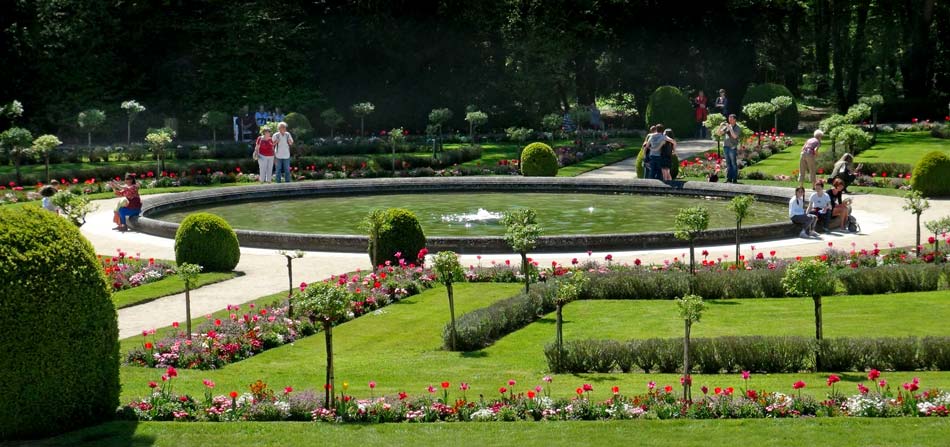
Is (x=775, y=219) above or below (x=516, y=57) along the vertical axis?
below

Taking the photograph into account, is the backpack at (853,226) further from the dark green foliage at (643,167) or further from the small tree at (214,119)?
the small tree at (214,119)

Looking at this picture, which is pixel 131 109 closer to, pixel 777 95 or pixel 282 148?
pixel 282 148

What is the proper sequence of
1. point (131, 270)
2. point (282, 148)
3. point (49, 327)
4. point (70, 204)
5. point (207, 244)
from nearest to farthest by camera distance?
point (49, 327) → point (131, 270) → point (207, 244) → point (70, 204) → point (282, 148)

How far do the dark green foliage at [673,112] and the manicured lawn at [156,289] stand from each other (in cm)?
2884

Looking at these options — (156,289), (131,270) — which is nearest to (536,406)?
(156,289)

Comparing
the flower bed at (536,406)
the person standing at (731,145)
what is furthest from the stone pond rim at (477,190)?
the flower bed at (536,406)

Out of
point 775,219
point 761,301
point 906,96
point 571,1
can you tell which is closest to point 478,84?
point 571,1

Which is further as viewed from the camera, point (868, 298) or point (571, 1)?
point (571, 1)

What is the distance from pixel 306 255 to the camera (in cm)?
2244

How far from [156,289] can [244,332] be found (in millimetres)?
4372

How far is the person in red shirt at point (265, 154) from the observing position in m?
33.7

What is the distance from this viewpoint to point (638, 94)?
5281 cm

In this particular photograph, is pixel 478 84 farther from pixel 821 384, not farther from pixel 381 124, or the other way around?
pixel 821 384

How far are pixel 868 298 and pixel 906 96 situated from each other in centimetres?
3679
